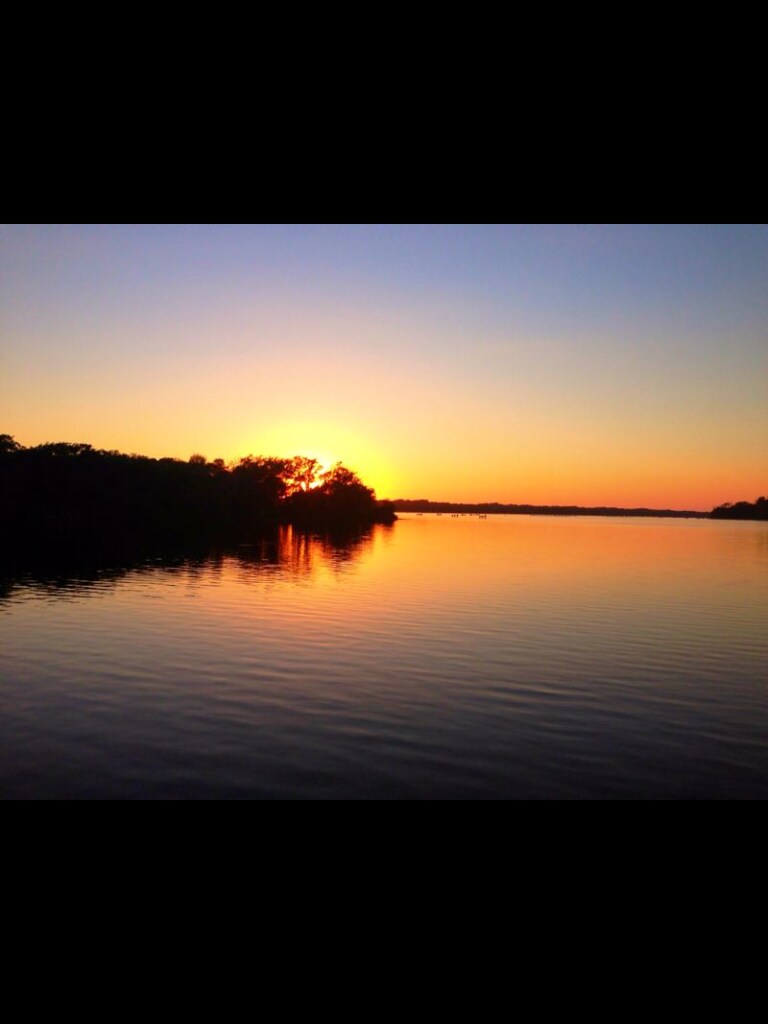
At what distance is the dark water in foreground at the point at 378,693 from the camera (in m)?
5.98

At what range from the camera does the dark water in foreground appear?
5984 millimetres

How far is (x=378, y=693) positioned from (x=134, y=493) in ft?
174

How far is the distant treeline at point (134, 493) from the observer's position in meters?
51.8

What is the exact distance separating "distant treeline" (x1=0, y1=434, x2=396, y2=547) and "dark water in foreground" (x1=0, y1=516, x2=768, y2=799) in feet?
90.4

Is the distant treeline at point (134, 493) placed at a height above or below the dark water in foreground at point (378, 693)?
above

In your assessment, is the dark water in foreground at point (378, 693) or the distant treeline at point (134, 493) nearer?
the dark water in foreground at point (378, 693)

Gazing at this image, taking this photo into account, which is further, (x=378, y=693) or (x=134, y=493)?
(x=134, y=493)

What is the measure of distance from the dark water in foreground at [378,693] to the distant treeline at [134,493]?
90.4ft

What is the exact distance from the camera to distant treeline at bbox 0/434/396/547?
51.8 meters

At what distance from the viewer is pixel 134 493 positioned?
5784 cm

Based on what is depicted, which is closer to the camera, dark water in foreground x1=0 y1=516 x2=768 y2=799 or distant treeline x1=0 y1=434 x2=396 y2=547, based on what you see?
dark water in foreground x1=0 y1=516 x2=768 y2=799

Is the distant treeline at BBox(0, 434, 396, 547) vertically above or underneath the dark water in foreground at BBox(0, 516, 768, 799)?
above
